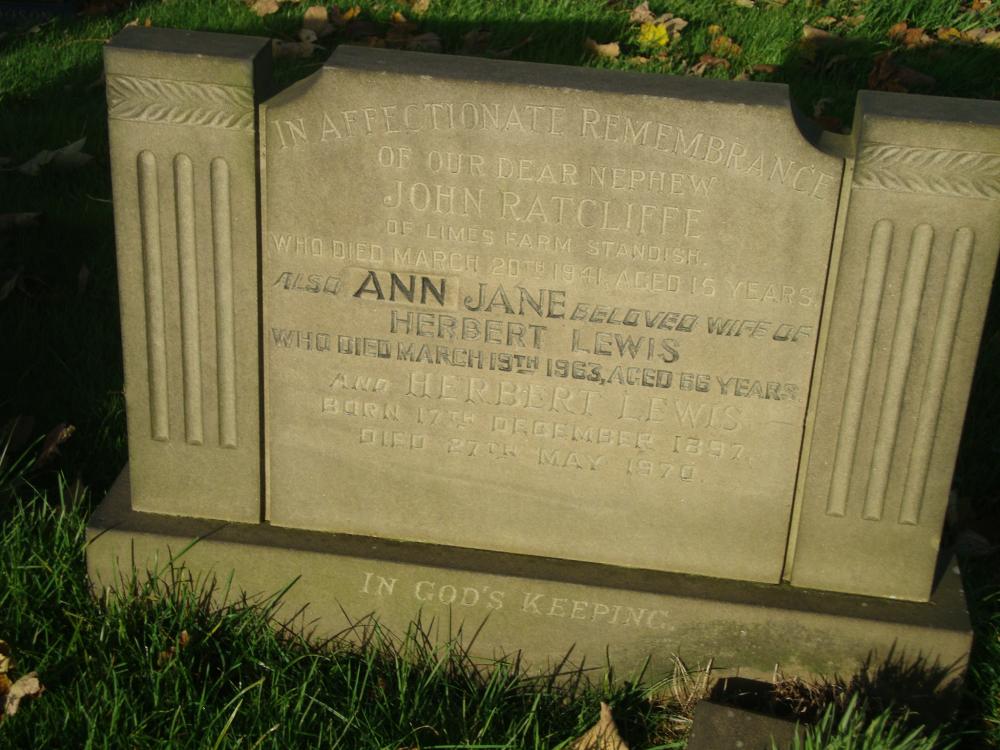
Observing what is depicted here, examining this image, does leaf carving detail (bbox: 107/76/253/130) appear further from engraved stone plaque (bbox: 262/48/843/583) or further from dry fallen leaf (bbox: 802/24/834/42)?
dry fallen leaf (bbox: 802/24/834/42)

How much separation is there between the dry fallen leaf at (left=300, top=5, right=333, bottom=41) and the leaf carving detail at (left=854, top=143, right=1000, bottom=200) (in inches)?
157

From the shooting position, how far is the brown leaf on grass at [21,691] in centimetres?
318

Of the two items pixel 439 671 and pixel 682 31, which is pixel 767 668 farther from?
pixel 682 31

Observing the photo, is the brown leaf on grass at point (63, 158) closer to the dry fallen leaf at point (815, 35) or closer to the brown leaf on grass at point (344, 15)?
the brown leaf on grass at point (344, 15)

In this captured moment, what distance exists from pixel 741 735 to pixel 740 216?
1213 millimetres

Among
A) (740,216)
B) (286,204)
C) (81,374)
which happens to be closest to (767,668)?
(740,216)

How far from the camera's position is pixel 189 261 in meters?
3.29

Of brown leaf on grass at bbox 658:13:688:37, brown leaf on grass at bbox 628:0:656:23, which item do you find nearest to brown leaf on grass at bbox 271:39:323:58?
brown leaf on grass at bbox 628:0:656:23

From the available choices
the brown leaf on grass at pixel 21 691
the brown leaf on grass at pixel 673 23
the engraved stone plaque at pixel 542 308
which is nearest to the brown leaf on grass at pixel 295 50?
the brown leaf on grass at pixel 673 23

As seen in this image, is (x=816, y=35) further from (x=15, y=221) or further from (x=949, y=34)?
(x=15, y=221)

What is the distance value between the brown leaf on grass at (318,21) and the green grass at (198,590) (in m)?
0.26

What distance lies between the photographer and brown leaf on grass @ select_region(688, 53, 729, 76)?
237 inches

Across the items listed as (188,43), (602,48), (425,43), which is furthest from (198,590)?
(602,48)

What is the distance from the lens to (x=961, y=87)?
6.08 meters
